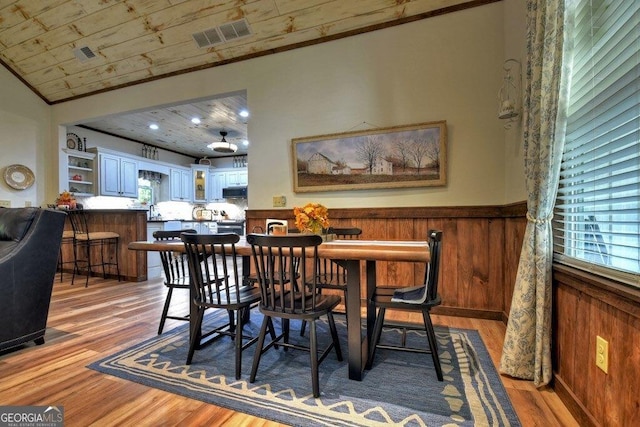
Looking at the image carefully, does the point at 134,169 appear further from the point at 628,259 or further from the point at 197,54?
the point at 628,259

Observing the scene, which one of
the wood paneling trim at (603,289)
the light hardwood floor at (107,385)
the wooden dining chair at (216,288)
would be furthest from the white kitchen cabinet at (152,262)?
the wood paneling trim at (603,289)

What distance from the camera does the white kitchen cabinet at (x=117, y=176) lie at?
627 centimetres

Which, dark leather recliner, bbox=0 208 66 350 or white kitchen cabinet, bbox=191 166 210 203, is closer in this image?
dark leather recliner, bbox=0 208 66 350

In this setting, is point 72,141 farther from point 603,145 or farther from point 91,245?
point 603,145

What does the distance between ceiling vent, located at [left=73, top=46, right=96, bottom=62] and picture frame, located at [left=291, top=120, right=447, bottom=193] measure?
3.18m

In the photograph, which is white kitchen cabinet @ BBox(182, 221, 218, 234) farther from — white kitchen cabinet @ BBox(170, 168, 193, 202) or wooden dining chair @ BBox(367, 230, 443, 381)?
wooden dining chair @ BBox(367, 230, 443, 381)

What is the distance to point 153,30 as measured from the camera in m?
3.77

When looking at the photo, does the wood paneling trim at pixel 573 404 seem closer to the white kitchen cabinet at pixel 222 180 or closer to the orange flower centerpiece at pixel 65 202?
the orange flower centerpiece at pixel 65 202

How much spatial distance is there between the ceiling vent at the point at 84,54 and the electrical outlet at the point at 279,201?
327 cm

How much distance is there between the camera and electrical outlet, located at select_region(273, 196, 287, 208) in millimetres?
3650

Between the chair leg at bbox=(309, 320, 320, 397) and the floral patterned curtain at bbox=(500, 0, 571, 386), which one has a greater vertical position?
the floral patterned curtain at bbox=(500, 0, 571, 386)

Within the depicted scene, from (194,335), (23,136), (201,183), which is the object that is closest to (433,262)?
(194,335)

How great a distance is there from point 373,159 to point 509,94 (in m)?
1.27

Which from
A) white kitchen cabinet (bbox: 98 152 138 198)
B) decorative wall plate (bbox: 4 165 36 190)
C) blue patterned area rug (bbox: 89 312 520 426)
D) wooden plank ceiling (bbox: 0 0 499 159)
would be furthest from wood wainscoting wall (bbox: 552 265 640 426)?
white kitchen cabinet (bbox: 98 152 138 198)
